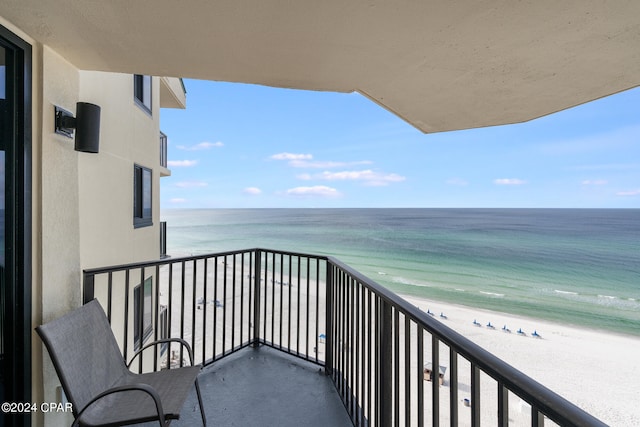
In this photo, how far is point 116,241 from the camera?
3.83 metres

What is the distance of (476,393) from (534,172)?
140 ft

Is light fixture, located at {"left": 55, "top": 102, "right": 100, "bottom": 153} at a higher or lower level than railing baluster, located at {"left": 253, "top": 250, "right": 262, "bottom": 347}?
higher

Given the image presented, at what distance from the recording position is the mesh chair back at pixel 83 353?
1403 mm

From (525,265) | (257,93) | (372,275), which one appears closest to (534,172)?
(525,265)

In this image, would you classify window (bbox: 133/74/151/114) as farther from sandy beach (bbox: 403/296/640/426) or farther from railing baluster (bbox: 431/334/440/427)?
sandy beach (bbox: 403/296/640/426)

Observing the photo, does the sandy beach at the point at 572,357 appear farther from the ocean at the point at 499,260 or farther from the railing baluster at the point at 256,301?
the railing baluster at the point at 256,301

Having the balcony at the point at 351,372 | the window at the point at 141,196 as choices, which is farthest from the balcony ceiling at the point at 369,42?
the window at the point at 141,196

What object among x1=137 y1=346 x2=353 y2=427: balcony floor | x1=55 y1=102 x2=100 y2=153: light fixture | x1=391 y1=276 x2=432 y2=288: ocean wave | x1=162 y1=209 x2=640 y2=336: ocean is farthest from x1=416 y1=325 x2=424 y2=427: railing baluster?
x1=391 y1=276 x2=432 y2=288: ocean wave

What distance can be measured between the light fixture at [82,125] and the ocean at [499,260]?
8682 millimetres

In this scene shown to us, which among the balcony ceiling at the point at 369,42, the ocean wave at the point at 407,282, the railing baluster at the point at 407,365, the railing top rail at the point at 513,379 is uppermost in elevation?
the balcony ceiling at the point at 369,42

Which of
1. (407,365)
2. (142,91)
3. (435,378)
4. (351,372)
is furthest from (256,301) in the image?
(142,91)

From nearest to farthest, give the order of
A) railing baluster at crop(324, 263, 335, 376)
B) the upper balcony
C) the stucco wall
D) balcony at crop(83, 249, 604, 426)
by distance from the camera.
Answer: balcony at crop(83, 249, 604, 426) → the stucco wall → railing baluster at crop(324, 263, 335, 376) → the upper balcony

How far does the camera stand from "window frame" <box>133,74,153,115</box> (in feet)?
15.7

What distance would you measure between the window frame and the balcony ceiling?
140 inches
